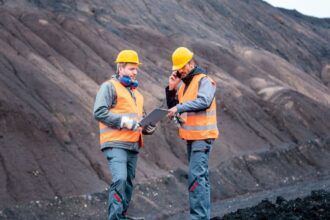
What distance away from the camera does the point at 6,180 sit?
14.3 m

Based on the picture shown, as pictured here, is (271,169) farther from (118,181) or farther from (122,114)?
(118,181)

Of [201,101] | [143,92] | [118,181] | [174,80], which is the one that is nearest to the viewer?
[118,181]

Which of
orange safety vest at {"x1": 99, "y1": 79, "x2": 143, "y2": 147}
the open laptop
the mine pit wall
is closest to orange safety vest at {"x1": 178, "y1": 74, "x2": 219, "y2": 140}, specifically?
the open laptop

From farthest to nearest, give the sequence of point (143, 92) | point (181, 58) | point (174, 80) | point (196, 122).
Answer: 1. point (143, 92)
2. point (174, 80)
3. point (181, 58)
4. point (196, 122)

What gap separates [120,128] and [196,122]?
91cm

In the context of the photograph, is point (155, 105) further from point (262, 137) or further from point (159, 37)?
point (159, 37)

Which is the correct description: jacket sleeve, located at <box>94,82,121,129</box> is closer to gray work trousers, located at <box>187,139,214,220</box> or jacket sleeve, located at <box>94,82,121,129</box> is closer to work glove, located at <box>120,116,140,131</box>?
work glove, located at <box>120,116,140,131</box>

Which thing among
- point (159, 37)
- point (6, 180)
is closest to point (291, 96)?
point (159, 37)

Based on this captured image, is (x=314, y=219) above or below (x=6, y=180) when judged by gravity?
above

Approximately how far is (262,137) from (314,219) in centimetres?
1863

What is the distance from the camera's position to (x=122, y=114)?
8062 mm

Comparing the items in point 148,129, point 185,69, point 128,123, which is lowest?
point 148,129

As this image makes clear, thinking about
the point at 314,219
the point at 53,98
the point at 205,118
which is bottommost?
the point at 53,98

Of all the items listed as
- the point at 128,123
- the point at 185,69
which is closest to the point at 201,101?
the point at 185,69
